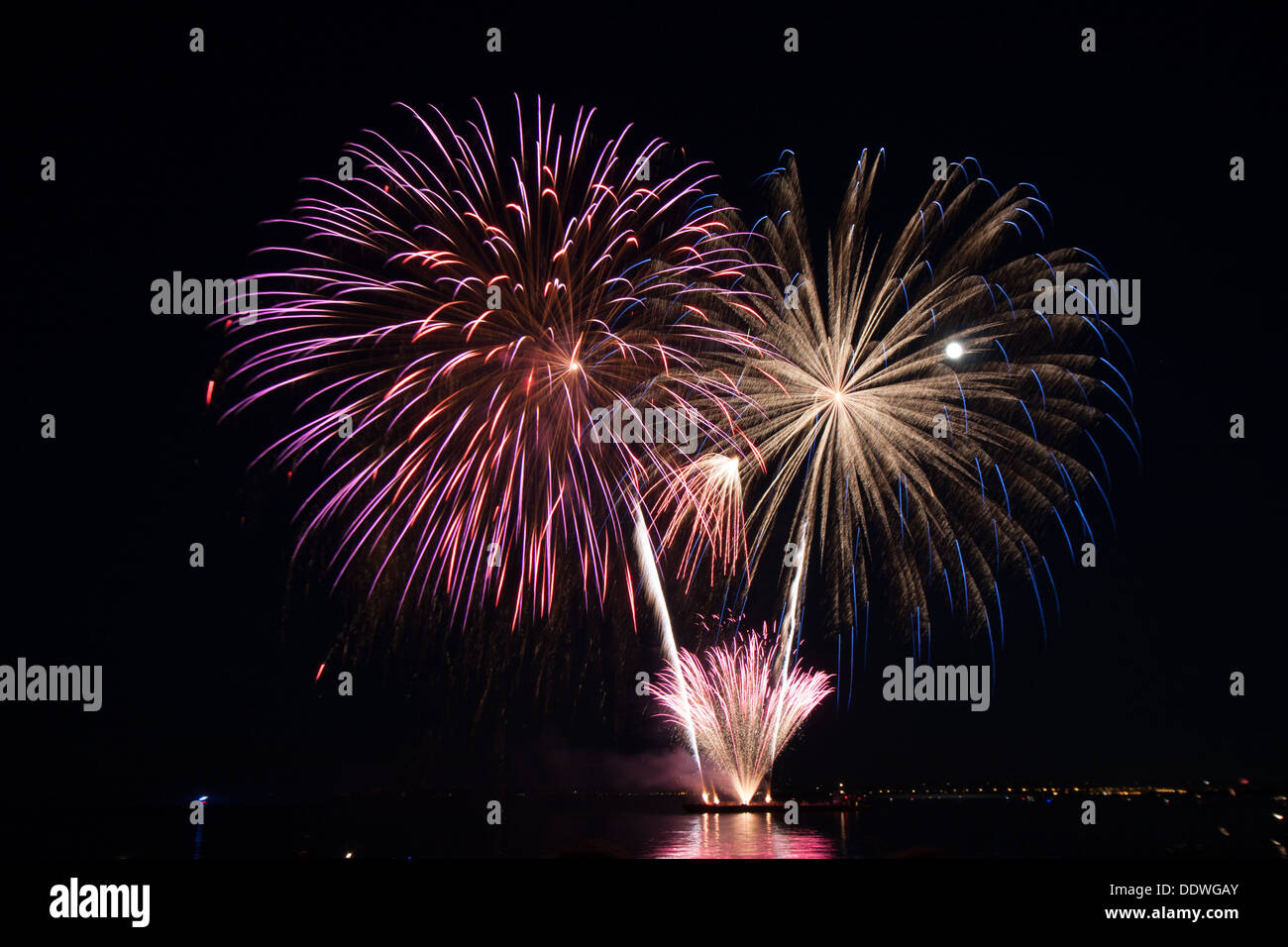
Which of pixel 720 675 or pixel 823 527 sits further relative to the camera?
pixel 720 675

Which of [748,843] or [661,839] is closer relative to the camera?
[748,843]

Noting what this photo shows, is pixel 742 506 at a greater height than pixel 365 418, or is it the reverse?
pixel 365 418

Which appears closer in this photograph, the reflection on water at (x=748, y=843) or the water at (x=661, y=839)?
the reflection on water at (x=748, y=843)

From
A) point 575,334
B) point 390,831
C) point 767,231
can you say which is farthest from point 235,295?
point 390,831

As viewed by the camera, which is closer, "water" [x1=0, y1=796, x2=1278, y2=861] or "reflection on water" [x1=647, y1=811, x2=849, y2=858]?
"reflection on water" [x1=647, y1=811, x2=849, y2=858]

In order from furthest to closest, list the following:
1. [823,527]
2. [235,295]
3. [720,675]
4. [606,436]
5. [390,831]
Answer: [390,831], [720,675], [823,527], [606,436], [235,295]
